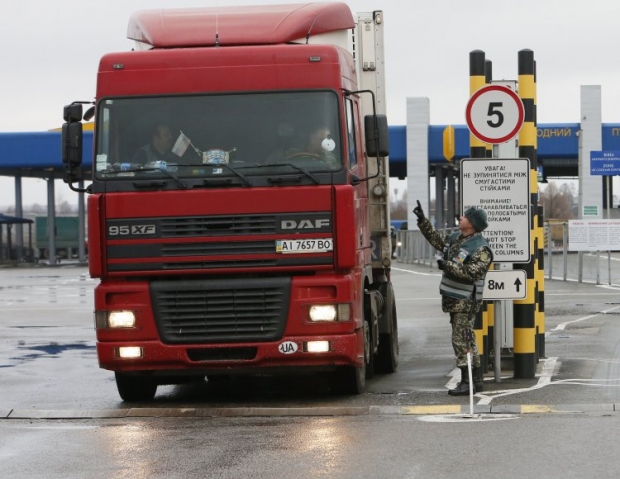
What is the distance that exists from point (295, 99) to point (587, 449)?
4.47 metres

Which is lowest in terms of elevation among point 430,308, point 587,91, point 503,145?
point 430,308

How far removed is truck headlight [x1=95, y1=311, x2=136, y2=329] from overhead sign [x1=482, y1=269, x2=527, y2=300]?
3526 mm

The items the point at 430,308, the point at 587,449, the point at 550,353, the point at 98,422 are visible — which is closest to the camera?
the point at 587,449

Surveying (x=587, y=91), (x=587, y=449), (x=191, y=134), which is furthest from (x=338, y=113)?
(x=587, y=91)

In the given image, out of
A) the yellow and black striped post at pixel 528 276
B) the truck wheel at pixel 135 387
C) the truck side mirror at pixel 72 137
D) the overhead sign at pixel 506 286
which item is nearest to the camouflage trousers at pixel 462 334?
the overhead sign at pixel 506 286

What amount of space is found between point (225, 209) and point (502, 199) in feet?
10.2

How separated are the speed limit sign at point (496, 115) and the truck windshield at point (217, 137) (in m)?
1.98

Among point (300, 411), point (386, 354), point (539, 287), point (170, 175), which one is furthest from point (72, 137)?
point (539, 287)

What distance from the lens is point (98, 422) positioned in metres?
11.4

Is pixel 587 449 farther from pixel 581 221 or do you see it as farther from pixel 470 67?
pixel 581 221

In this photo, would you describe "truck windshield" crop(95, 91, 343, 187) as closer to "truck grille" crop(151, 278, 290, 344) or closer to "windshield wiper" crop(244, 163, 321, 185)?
"windshield wiper" crop(244, 163, 321, 185)

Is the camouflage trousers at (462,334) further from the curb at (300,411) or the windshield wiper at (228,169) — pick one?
the windshield wiper at (228,169)

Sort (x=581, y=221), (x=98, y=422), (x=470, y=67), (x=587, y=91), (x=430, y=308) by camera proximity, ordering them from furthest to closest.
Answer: (x=587, y=91) → (x=581, y=221) → (x=430, y=308) → (x=470, y=67) → (x=98, y=422)

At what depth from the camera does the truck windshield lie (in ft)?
38.8
